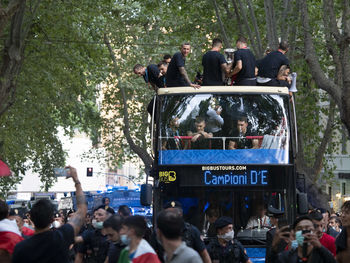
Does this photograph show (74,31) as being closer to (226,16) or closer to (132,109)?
(226,16)

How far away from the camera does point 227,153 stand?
14555mm

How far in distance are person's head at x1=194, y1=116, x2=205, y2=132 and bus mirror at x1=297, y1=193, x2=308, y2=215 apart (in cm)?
202

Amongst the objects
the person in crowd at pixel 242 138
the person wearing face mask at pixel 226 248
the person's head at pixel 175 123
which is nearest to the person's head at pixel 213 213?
the person in crowd at pixel 242 138

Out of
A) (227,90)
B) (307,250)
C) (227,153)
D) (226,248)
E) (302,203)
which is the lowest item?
(226,248)

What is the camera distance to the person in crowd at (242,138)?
1471cm

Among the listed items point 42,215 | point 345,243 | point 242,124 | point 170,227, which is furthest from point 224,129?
point 170,227

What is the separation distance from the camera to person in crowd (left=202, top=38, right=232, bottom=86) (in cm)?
1580

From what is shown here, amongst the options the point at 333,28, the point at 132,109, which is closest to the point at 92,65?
the point at 333,28

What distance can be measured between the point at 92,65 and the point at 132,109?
63.2 feet

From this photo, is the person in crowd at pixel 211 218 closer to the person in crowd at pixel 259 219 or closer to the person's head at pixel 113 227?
the person in crowd at pixel 259 219

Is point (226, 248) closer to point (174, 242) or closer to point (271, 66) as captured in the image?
point (174, 242)

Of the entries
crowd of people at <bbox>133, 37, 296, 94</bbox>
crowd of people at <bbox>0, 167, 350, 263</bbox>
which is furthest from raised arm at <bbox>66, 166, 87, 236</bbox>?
crowd of people at <bbox>133, 37, 296, 94</bbox>

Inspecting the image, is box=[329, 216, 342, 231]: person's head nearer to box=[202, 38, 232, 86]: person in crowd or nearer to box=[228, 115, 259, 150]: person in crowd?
box=[228, 115, 259, 150]: person in crowd

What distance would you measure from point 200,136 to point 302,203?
2.09 m
